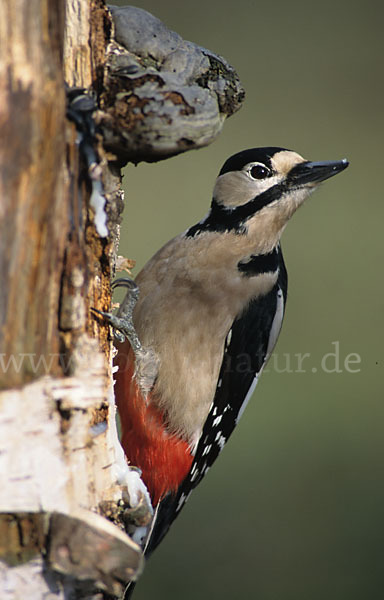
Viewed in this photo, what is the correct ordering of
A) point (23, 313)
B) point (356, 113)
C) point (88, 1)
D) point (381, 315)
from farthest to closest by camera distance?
point (356, 113), point (381, 315), point (88, 1), point (23, 313)

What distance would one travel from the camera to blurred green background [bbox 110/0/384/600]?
11.2ft

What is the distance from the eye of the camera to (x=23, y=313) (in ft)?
3.57

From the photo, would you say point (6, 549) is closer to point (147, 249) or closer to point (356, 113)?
point (147, 249)

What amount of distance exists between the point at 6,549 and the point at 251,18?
412 centimetres

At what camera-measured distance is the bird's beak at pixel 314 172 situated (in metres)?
2.11

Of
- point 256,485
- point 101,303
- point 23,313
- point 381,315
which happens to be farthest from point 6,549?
point 381,315

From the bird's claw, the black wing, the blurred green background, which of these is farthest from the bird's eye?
the blurred green background

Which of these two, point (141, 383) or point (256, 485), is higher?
point (141, 383)

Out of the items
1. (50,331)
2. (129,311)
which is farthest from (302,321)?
(50,331)

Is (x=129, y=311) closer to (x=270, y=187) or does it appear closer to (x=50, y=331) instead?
(x=270, y=187)

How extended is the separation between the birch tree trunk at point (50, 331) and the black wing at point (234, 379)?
910 millimetres

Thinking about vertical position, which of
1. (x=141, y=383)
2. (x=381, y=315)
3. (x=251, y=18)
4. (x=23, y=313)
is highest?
(x=251, y=18)

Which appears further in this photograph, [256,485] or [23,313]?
[256,485]

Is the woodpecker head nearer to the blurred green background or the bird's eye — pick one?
the bird's eye
